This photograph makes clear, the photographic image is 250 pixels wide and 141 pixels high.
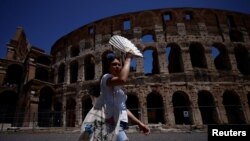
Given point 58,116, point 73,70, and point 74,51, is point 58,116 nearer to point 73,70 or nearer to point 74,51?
point 73,70

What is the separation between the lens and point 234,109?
57.8ft

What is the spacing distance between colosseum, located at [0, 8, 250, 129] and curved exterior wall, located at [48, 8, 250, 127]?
8 cm

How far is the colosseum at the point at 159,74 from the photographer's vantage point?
669 inches

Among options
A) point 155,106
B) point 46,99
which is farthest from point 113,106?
point 46,99

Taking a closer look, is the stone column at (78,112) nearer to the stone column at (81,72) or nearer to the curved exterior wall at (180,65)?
the curved exterior wall at (180,65)

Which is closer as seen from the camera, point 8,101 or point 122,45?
point 122,45

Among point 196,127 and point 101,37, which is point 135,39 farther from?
point 196,127

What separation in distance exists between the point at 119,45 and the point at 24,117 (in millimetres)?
18328

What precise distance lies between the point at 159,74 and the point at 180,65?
266cm

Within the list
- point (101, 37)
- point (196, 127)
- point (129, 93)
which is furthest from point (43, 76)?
point (196, 127)

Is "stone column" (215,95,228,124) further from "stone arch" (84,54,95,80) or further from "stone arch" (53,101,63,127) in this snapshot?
"stone arch" (53,101,63,127)

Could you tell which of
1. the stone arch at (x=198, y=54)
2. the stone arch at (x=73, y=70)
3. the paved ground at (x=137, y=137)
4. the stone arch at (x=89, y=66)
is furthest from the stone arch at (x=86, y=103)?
the stone arch at (x=198, y=54)

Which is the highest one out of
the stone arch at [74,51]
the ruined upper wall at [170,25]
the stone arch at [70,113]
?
the ruined upper wall at [170,25]

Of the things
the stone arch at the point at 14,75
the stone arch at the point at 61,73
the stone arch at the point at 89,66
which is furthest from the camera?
the stone arch at the point at 14,75
